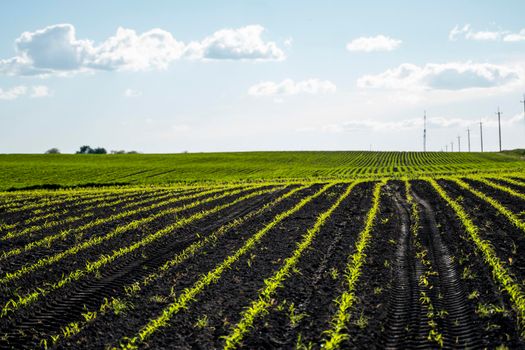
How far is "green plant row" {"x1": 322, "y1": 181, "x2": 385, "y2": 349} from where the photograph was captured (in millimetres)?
8469

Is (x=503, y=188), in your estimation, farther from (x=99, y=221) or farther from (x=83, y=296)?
(x=83, y=296)

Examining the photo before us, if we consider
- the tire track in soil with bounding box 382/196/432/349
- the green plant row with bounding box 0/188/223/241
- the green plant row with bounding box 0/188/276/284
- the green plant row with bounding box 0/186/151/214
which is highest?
the green plant row with bounding box 0/186/151/214

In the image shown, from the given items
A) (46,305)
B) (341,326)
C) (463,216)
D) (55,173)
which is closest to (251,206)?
(463,216)

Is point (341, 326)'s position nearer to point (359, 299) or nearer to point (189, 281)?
point (359, 299)

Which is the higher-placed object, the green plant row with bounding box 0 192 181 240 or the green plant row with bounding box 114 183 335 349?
the green plant row with bounding box 0 192 181 240

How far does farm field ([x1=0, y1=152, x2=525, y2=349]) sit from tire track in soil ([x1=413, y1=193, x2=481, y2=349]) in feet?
0.11

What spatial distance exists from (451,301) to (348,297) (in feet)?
6.29

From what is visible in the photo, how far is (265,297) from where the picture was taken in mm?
10773

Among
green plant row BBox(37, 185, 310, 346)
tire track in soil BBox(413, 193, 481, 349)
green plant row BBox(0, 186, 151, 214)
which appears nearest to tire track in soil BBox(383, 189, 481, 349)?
tire track in soil BBox(413, 193, 481, 349)

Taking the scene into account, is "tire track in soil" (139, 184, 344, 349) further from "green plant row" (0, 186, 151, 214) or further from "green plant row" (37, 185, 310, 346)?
"green plant row" (0, 186, 151, 214)

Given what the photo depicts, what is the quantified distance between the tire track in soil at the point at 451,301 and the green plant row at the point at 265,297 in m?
3.13

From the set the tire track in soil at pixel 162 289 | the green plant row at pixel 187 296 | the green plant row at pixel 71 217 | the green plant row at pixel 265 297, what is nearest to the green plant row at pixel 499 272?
Result: the green plant row at pixel 265 297

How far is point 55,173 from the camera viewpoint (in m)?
53.2

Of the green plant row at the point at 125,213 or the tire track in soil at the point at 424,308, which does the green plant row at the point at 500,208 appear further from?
the green plant row at the point at 125,213
